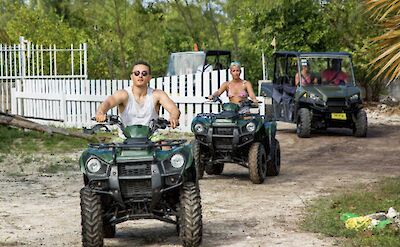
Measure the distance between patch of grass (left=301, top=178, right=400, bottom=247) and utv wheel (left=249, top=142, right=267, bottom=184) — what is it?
4.11ft

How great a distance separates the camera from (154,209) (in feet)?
25.6

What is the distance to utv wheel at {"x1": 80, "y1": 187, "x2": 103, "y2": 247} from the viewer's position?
24.6 ft

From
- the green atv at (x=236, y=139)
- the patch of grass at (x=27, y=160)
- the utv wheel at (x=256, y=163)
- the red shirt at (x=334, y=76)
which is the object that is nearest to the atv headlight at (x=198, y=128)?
the green atv at (x=236, y=139)

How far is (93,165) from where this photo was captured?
7.68 m

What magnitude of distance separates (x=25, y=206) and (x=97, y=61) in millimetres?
32239

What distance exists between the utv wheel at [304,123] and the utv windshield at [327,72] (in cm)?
73

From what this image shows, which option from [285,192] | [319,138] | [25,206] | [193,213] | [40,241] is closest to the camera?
[193,213]

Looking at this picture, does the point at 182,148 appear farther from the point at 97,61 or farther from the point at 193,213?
the point at 97,61

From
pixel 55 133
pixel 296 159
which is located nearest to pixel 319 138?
pixel 296 159

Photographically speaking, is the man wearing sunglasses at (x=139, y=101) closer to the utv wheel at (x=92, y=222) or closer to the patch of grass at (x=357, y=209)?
the utv wheel at (x=92, y=222)

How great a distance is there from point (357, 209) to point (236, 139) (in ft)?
9.23

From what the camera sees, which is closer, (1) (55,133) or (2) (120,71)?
(1) (55,133)

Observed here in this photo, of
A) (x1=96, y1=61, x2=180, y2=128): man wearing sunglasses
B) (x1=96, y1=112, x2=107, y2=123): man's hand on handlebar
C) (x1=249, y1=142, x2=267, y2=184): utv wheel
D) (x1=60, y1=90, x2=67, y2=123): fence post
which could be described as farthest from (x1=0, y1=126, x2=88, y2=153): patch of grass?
(x1=96, y1=112, x2=107, y2=123): man's hand on handlebar

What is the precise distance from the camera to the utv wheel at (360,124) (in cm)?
1941
